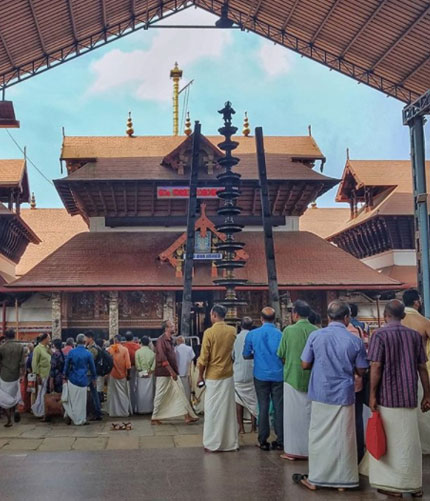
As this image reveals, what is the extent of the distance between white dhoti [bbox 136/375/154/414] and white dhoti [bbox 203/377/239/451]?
4220 millimetres

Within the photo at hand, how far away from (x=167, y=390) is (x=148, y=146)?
15.4 metres

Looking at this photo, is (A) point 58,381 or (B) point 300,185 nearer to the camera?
(A) point 58,381

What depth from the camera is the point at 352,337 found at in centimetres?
573

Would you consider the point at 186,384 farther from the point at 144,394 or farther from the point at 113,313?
the point at 113,313

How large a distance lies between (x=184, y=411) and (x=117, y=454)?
2807mm

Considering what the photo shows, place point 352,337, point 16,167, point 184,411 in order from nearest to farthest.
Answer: point 352,337 → point 184,411 → point 16,167

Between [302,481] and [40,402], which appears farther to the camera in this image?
[40,402]

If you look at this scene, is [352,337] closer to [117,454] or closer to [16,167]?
[117,454]

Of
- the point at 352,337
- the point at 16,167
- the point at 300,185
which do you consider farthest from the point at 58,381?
the point at 16,167

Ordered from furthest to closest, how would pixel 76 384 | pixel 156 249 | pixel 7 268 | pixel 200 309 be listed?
pixel 7 268 < pixel 200 309 < pixel 156 249 < pixel 76 384

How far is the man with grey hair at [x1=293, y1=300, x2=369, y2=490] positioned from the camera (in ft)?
18.2

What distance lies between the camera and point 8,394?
10.0m

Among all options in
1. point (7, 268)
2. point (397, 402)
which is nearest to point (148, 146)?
point (7, 268)

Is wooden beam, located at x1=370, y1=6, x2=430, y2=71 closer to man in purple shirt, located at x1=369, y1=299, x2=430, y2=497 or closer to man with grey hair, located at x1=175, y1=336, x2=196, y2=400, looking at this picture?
man with grey hair, located at x1=175, y1=336, x2=196, y2=400
